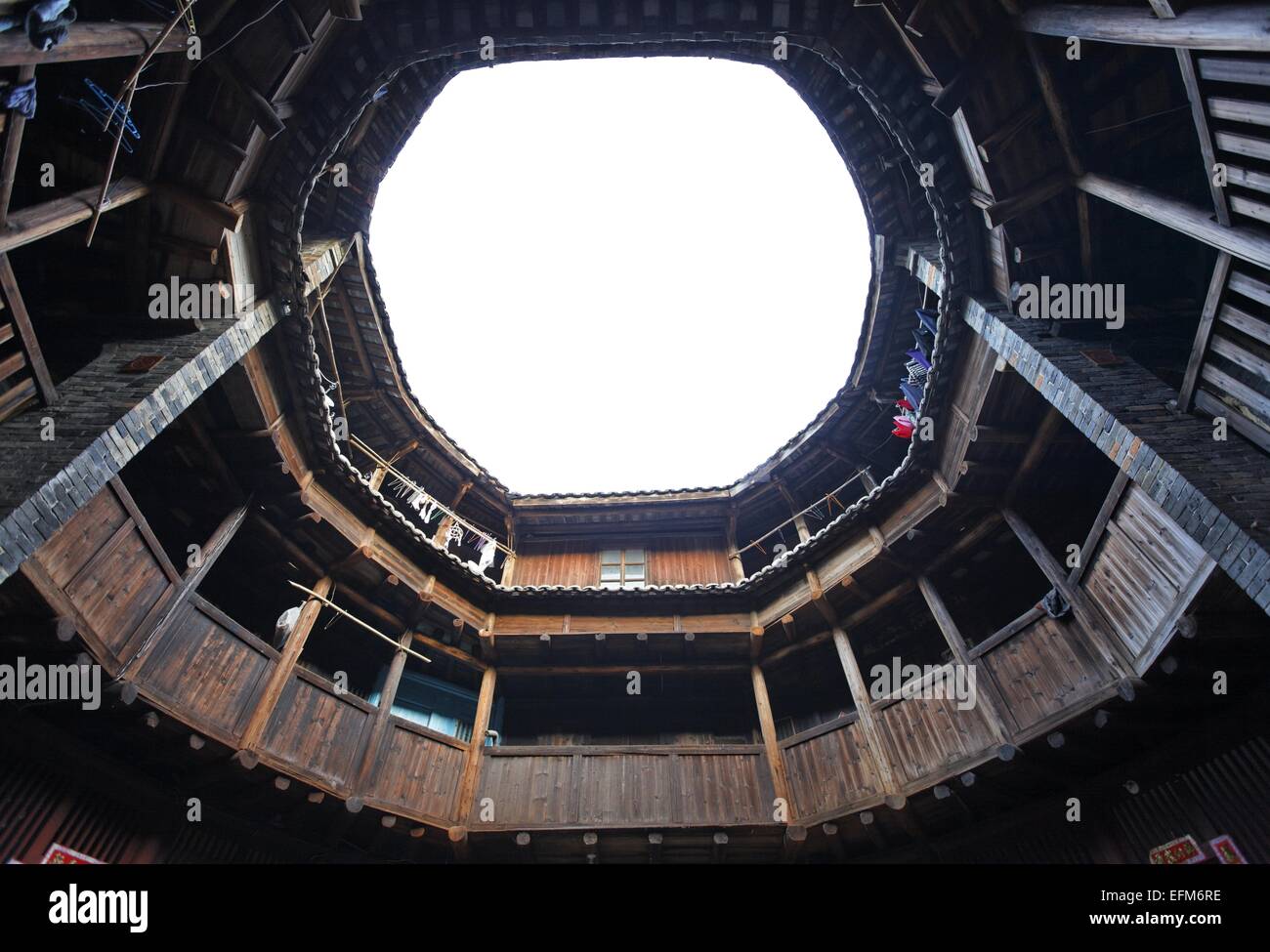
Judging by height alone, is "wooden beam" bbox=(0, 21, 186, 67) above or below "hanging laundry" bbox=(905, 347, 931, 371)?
below

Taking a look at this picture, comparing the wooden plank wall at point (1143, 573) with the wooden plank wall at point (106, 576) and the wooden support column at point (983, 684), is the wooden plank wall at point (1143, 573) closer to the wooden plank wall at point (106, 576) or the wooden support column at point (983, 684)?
the wooden support column at point (983, 684)

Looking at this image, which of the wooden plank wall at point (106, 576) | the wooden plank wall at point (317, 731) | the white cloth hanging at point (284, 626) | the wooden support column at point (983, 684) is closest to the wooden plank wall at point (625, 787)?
the wooden plank wall at point (317, 731)

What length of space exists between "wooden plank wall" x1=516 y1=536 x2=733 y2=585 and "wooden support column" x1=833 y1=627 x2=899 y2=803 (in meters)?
4.26

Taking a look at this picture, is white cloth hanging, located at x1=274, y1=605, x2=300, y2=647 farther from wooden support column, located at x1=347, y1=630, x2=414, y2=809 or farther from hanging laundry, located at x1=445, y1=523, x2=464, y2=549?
hanging laundry, located at x1=445, y1=523, x2=464, y2=549

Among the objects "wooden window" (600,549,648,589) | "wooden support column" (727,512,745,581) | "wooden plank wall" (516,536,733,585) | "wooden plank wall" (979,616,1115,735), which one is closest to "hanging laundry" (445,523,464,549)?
"wooden plank wall" (516,536,733,585)

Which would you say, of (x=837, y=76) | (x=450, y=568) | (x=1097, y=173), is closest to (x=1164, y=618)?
(x=1097, y=173)

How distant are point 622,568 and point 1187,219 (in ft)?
45.7

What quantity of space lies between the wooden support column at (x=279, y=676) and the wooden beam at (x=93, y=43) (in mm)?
8635

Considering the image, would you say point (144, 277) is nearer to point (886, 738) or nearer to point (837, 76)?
point (837, 76)

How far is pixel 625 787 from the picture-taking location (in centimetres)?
1285

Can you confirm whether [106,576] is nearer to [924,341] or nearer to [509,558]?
[509,558]

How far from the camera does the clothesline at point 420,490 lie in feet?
52.7

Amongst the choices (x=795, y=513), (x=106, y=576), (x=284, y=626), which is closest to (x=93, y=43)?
(x=106, y=576)

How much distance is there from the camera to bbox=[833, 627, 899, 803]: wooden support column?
1160cm
